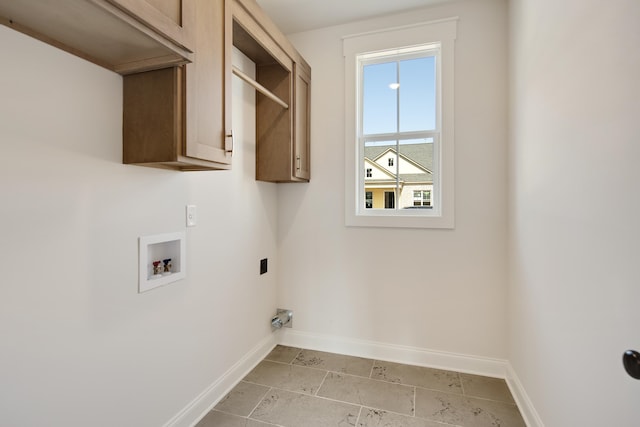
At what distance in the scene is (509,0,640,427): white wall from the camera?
96cm

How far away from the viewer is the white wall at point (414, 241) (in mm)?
2225

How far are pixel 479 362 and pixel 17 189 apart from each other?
2.80m

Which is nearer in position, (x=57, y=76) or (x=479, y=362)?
(x=57, y=76)

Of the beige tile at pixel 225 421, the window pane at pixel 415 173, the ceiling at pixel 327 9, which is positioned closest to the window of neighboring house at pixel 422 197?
the window pane at pixel 415 173

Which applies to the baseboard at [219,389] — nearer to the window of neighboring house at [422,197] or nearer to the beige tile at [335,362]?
the beige tile at [335,362]

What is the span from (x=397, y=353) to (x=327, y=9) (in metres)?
2.78

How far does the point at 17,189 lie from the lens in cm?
99

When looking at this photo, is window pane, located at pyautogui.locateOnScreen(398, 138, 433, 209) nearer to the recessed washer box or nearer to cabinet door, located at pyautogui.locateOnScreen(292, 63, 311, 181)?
cabinet door, located at pyautogui.locateOnScreen(292, 63, 311, 181)

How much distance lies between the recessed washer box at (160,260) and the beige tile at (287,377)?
1.04 m

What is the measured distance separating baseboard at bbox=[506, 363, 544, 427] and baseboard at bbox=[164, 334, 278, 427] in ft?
5.97

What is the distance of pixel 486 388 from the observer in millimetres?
2088

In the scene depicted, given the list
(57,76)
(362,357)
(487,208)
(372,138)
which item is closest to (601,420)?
(487,208)

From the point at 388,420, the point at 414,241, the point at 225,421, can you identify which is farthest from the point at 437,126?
the point at 225,421

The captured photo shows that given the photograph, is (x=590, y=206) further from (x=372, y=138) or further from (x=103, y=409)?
(x=103, y=409)
